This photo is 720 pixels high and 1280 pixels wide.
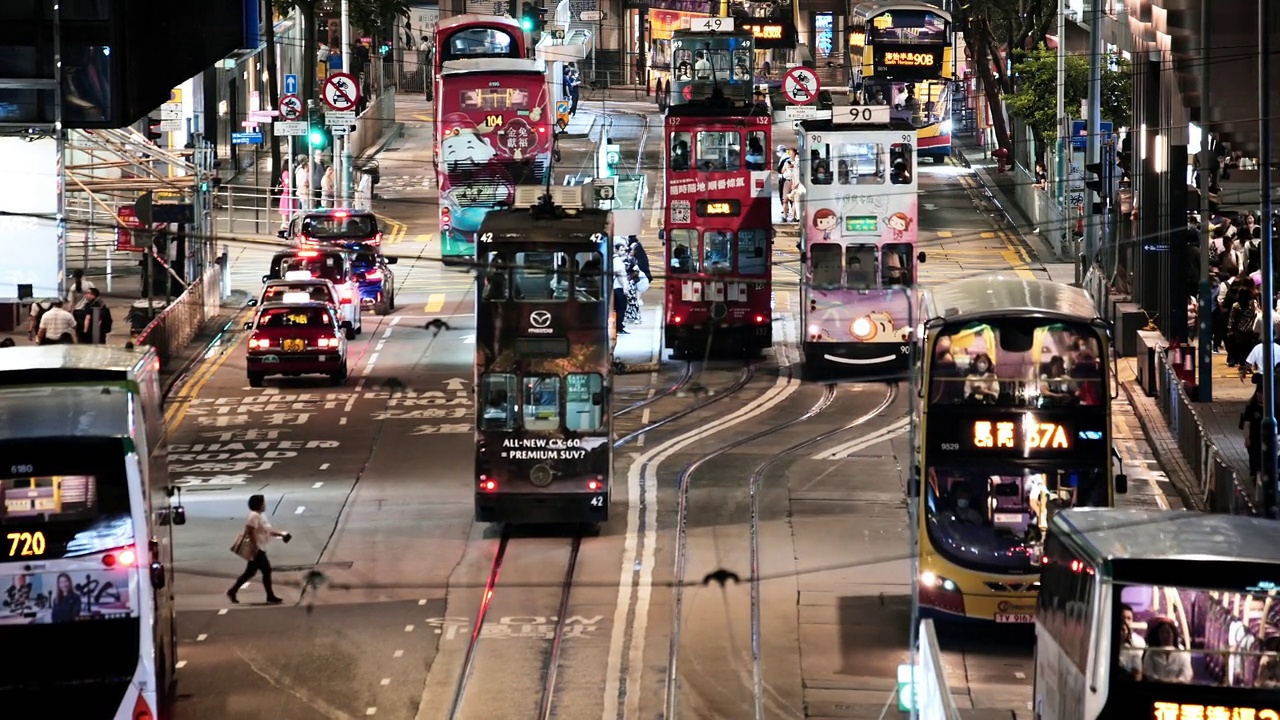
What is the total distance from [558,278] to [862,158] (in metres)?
13.4

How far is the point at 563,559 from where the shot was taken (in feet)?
84.3

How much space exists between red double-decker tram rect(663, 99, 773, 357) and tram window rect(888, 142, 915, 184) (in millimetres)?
2750

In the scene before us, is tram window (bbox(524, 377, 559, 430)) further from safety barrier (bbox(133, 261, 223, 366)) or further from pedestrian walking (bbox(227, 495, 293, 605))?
safety barrier (bbox(133, 261, 223, 366))

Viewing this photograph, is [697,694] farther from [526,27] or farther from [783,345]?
[526,27]

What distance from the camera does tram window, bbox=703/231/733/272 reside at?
40406mm

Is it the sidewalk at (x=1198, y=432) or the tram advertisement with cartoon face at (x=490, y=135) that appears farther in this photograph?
the tram advertisement with cartoon face at (x=490, y=135)

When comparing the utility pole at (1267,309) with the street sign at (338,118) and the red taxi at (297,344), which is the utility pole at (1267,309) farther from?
the street sign at (338,118)

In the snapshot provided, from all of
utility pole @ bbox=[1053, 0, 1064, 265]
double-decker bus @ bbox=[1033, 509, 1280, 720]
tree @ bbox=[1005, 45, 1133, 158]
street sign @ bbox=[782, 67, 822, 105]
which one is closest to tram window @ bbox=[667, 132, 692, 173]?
street sign @ bbox=[782, 67, 822, 105]

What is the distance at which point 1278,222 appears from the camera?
40.9 metres

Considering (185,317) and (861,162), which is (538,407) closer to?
(861,162)

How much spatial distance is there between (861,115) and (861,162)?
101cm

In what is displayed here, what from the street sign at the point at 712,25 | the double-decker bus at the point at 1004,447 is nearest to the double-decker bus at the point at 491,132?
the street sign at the point at 712,25

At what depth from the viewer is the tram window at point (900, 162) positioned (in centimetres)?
3812

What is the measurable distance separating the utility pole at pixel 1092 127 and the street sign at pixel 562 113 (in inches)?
816
